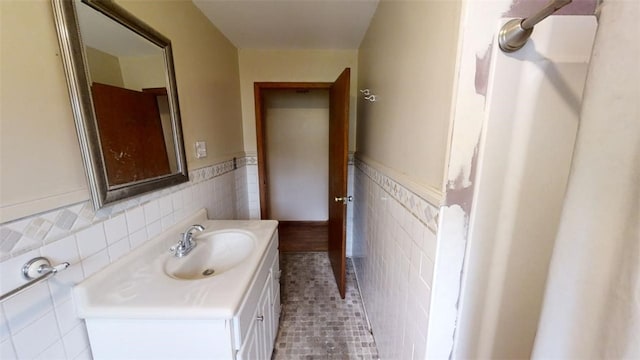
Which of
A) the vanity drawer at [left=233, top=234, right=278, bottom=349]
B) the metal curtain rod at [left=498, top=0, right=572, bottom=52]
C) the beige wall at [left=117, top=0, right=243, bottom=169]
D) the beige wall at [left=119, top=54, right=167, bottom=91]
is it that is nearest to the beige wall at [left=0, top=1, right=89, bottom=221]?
the beige wall at [left=119, top=54, right=167, bottom=91]

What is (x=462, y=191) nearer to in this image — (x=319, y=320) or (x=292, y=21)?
(x=319, y=320)

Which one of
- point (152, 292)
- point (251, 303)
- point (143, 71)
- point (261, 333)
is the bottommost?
point (261, 333)

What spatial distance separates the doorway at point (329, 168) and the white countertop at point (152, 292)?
41.3 inches

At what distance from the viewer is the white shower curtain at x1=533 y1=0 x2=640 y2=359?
0.31m

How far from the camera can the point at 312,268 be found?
93.7 inches

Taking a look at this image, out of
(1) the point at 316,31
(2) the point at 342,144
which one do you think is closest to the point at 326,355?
(2) the point at 342,144

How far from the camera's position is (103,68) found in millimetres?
820

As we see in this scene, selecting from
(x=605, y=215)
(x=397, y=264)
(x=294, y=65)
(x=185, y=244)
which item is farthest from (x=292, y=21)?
(x=605, y=215)

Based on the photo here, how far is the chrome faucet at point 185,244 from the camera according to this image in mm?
1099

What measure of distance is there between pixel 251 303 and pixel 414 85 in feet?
3.64

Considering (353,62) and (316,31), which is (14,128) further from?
(353,62)

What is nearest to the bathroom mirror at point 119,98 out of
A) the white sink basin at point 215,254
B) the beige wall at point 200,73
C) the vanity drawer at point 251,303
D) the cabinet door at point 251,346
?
the beige wall at point 200,73

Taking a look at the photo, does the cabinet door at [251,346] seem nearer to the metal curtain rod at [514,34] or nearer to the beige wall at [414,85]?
the beige wall at [414,85]

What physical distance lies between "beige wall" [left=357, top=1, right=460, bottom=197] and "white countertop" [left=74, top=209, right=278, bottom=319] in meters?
0.77
